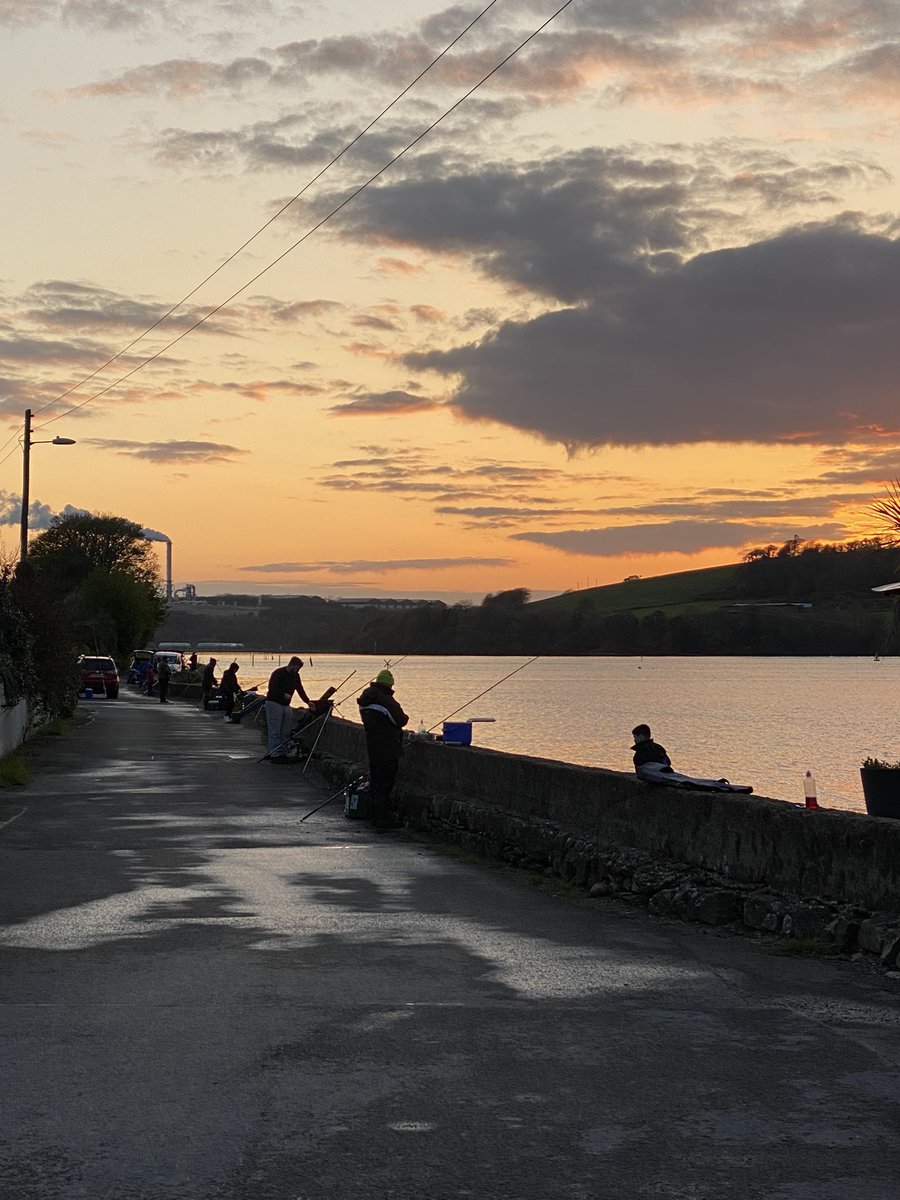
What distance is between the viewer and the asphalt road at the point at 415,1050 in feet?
17.0

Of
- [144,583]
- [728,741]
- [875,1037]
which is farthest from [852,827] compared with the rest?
[144,583]

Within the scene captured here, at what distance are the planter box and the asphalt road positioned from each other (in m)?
4.41

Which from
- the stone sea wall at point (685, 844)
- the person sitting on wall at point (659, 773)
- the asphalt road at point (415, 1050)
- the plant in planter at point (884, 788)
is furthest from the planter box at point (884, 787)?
the asphalt road at point (415, 1050)

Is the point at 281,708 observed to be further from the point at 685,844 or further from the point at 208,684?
the point at 208,684

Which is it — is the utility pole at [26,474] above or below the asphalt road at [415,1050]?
above

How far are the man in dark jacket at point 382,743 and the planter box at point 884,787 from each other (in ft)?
17.6

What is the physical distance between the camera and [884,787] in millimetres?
15336

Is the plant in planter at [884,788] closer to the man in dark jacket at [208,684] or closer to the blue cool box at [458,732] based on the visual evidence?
the blue cool box at [458,732]

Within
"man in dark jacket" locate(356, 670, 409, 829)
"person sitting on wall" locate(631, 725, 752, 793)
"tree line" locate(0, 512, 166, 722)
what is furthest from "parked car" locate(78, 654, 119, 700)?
"person sitting on wall" locate(631, 725, 752, 793)

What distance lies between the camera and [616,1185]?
5.06 metres

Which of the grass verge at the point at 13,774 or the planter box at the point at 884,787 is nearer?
the planter box at the point at 884,787

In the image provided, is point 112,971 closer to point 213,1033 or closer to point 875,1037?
point 213,1033

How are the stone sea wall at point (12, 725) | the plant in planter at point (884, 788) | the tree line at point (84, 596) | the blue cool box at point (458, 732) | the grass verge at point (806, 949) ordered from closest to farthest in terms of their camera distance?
1. the grass verge at point (806, 949)
2. the plant in planter at point (884, 788)
3. the blue cool box at point (458, 732)
4. the stone sea wall at point (12, 725)
5. the tree line at point (84, 596)

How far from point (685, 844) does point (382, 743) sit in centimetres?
641
